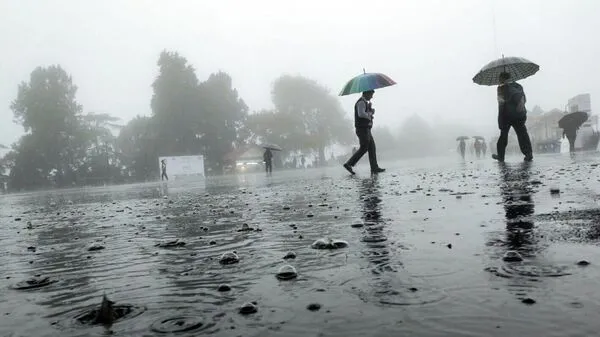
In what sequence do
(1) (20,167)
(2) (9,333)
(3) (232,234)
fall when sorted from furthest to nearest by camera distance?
(1) (20,167), (3) (232,234), (2) (9,333)

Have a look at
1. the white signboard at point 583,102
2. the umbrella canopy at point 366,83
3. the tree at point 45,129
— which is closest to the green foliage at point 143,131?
the tree at point 45,129

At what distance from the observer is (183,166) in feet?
148

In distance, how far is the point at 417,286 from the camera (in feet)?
6.18

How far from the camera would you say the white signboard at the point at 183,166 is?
144ft

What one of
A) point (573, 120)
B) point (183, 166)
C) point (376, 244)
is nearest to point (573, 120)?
point (573, 120)

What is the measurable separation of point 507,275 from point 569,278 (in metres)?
0.22

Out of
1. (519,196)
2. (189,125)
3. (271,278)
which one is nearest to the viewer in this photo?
(271,278)

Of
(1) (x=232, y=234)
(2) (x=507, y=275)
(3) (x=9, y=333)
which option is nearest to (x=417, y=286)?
(2) (x=507, y=275)

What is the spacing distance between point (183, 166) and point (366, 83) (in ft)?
113

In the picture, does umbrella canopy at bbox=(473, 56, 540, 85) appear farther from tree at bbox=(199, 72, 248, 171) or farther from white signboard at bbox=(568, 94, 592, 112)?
tree at bbox=(199, 72, 248, 171)

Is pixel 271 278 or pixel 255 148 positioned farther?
pixel 255 148

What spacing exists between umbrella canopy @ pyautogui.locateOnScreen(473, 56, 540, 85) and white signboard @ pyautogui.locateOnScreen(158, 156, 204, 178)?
111ft

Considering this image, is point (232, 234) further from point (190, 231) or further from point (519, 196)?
point (519, 196)

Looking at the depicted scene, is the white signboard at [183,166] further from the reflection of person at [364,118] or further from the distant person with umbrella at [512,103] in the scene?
the distant person with umbrella at [512,103]
